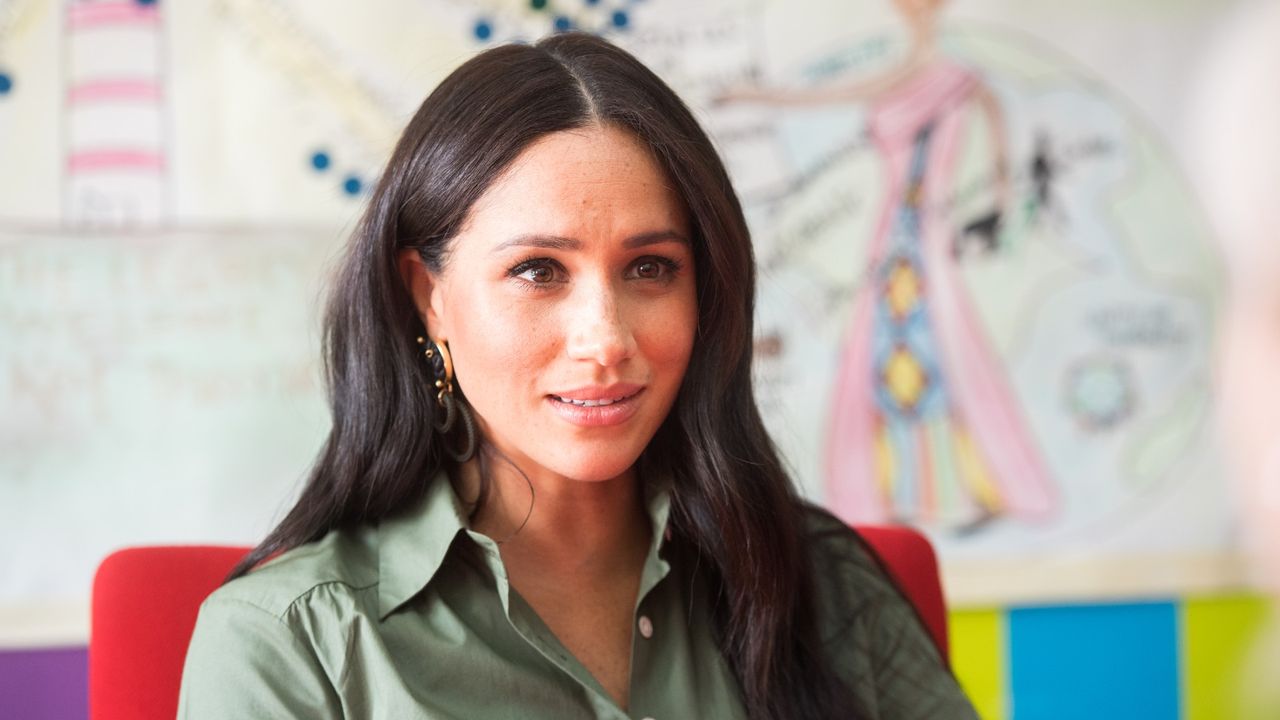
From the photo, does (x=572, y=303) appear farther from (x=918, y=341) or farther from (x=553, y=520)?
(x=918, y=341)

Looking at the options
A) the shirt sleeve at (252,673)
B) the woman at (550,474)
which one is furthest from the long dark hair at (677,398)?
the shirt sleeve at (252,673)

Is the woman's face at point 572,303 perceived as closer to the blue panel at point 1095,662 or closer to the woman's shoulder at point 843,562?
the woman's shoulder at point 843,562

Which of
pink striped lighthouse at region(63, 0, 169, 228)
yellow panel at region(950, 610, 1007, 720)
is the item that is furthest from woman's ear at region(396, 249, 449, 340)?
yellow panel at region(950, 610, 1007, 720)

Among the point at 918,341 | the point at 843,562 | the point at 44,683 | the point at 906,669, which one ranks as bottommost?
the point at 44,683

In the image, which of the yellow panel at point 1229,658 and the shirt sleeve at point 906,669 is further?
the yellow panel at point 1229,658

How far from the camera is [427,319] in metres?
1.26

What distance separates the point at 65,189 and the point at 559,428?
1150mm

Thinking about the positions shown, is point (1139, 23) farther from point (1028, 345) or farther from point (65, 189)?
point (65, 189)

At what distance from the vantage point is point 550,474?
128 centimetres

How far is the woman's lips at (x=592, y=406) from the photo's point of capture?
1.15 metres

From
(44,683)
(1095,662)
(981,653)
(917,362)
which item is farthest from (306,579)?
(1095,662)

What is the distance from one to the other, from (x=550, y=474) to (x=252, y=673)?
353 mm

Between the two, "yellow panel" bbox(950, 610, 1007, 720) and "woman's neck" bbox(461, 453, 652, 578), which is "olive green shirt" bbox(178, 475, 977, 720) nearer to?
"woman's neck" bbox(461, 453, 652, 578)

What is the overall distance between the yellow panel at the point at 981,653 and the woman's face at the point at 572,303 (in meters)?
1.23
